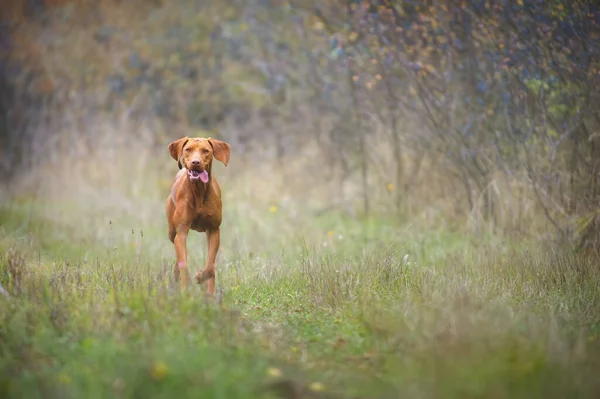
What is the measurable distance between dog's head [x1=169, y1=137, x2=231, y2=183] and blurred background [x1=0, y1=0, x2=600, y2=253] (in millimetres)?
3204

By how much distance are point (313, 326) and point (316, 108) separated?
26.6 feet

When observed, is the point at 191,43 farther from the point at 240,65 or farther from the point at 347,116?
the point at 347,116

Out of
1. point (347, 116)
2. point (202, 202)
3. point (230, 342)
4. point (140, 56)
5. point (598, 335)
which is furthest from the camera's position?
point (140, 56)

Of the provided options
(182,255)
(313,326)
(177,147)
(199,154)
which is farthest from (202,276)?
(313,326)

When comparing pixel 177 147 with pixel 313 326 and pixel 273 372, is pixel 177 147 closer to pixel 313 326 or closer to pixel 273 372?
pixel 313 326

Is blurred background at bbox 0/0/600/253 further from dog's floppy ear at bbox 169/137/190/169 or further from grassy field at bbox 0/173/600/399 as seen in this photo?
dog's floppy ear at bbox 169/137/190/169

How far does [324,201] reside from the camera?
41.3 feet

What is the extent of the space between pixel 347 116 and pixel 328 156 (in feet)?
2.93

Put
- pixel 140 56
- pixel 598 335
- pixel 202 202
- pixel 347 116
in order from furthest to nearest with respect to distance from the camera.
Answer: pixel 140 56, pixel 347 116, pixel 202 202, pixel 598 335

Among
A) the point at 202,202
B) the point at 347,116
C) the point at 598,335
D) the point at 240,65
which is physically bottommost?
the point at 598,335

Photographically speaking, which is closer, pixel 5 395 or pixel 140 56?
pixel 5 395

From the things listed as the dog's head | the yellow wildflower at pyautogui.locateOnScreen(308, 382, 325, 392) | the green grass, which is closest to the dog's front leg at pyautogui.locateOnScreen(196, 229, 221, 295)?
the green grass

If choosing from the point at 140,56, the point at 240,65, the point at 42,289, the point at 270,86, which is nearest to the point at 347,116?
the point at 270,86

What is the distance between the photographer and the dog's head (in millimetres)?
6137
